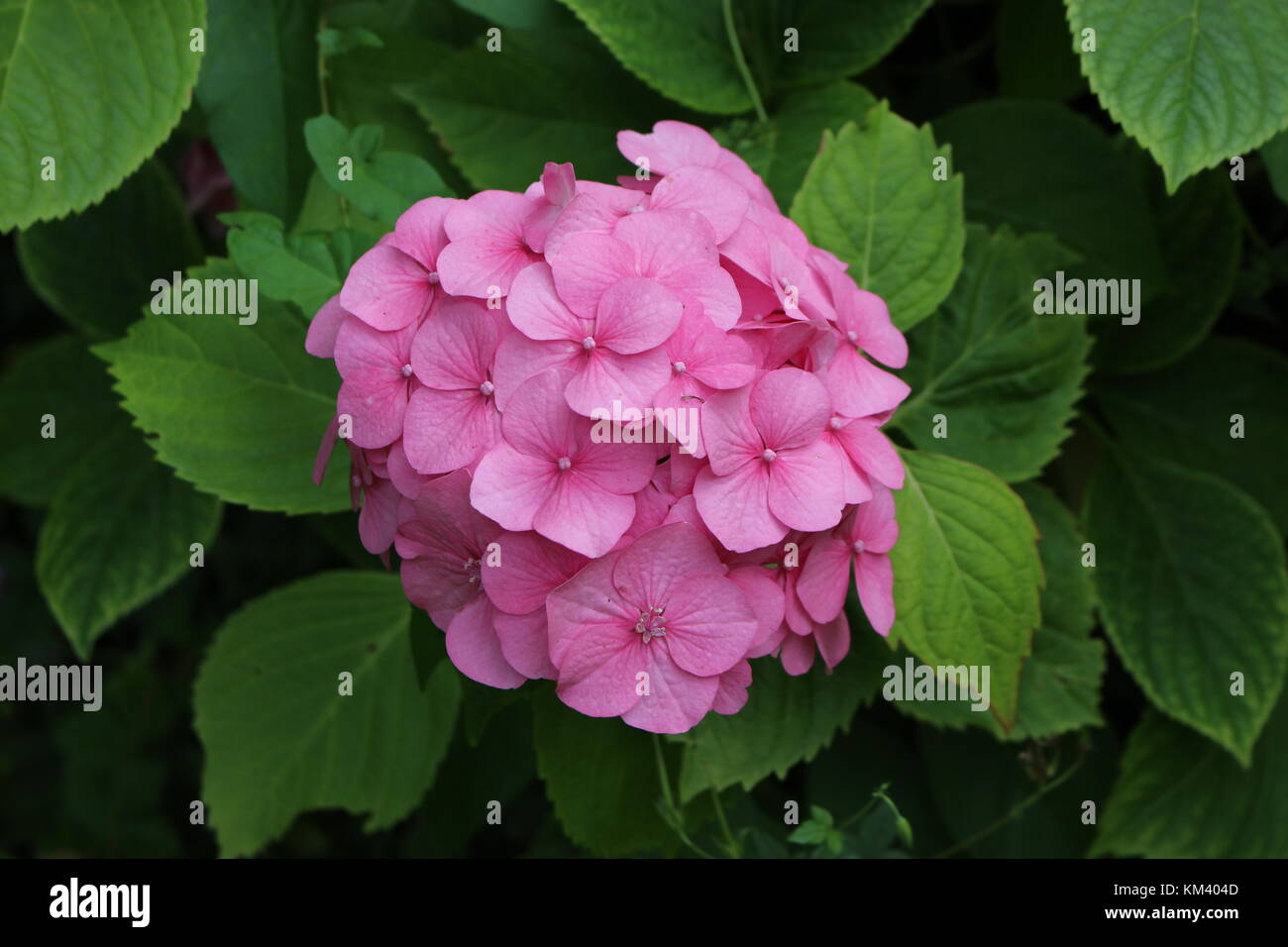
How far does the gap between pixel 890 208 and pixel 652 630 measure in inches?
18.7

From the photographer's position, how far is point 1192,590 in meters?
1.19

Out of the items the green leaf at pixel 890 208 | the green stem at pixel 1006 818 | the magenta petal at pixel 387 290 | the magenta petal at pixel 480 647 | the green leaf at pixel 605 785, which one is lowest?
the green stem at pixel 1006 818

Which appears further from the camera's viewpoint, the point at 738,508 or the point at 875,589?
the point at 875,589

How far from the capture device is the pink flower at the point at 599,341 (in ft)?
2.24

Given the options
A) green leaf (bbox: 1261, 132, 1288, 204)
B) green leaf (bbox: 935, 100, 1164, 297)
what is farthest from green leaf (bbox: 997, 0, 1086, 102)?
green leaf (bbox: 1261, 132, 1288, 204)

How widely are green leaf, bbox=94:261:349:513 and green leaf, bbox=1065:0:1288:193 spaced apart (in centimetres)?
71

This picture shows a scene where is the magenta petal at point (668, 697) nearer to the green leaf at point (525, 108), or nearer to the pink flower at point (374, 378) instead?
the pink flower at point (374, 378)

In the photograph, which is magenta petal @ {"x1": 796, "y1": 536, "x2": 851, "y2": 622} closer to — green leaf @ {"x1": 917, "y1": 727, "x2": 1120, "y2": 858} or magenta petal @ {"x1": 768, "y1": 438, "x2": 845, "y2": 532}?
magenta petal @ {"x1": 768, "y1": 438, "x2": 845, "y2": 532}

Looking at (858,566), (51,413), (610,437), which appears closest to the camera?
(610,437)

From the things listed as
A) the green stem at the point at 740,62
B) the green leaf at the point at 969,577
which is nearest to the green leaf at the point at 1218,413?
the green leaf at the point at 969,577

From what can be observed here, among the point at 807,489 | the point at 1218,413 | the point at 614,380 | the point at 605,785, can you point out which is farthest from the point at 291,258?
the point at 1218,413

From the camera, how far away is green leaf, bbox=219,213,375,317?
0.83 m

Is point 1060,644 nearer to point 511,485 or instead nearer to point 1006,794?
point 1006,794

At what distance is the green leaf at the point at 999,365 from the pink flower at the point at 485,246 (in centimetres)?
47
